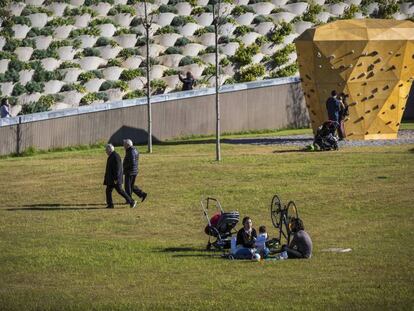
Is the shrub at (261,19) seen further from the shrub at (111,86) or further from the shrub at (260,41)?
the shrub at (111,86)

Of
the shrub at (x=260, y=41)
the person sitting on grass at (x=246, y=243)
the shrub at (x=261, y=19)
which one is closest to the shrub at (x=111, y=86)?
the shrub at (x=260, y=41)

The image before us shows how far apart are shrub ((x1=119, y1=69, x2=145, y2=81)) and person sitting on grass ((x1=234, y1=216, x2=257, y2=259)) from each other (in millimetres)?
27320

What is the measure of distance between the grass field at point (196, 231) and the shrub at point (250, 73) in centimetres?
1039

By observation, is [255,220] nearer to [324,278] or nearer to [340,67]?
[324,278]

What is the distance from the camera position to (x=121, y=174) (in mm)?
30375

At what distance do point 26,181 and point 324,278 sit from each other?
15.9 meters

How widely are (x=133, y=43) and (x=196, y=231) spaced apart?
88.7 feet

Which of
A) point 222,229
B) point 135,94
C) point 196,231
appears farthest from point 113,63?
point 222,229

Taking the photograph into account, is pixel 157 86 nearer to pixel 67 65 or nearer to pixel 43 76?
pixel 67 65

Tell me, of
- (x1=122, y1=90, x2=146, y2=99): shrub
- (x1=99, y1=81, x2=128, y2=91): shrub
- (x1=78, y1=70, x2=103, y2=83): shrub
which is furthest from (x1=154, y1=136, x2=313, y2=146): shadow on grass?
(x1=78, y1=70, x2=103, y2=83): shrub

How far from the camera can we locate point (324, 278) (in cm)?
2098

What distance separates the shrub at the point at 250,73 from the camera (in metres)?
52.1

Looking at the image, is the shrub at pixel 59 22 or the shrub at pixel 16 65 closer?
the shrub at pixel 16 65

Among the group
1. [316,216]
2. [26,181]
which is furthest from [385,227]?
[26,181]
